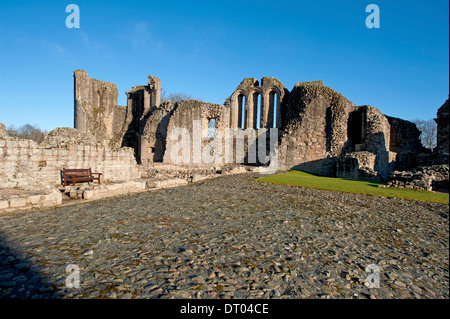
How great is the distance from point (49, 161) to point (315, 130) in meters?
20.6

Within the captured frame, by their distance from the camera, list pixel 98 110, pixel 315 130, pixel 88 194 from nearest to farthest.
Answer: pixel 88 194 < pixel 315 130 < pixel 98 110

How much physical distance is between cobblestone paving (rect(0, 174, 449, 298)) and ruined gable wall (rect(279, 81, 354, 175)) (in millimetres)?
16192

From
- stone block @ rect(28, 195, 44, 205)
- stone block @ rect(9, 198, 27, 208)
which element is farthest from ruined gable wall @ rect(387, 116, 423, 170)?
stone block @ rect(9, 198, 27, 208)

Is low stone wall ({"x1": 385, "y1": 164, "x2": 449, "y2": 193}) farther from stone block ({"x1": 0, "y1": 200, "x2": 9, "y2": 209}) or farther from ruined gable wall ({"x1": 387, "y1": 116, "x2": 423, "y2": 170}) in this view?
ruined gable wall ({"x1": 387, "y1": 116, "x2": 423, "y2": 170})

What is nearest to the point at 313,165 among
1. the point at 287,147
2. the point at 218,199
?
the point at 287,147

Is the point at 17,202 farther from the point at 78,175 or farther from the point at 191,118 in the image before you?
the point at 191,118

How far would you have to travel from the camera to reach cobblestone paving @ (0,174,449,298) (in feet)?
7.89

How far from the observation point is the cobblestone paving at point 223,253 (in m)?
2.41

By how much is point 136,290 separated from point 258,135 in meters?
25.4

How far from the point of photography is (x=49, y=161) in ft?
34.0

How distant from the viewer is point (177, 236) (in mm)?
3928

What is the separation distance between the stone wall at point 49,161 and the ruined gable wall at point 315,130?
14010mm

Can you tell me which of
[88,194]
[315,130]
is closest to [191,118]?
[315,130]

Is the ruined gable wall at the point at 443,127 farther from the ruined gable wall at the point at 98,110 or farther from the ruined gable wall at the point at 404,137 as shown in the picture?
the ruined gable wall at the point at 98,110
